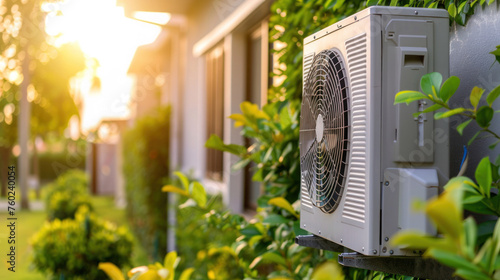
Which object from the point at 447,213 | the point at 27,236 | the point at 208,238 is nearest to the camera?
the point at 447,213

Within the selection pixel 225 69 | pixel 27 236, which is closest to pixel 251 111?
pixel 225 69

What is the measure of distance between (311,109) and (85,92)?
17310 mm

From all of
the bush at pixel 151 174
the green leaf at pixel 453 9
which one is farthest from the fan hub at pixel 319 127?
the bush at pixel 151 174

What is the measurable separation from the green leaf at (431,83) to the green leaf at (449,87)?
0.01m

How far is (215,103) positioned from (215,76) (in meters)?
0.30

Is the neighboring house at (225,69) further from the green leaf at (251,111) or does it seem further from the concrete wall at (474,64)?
the green leaf at (251,111)

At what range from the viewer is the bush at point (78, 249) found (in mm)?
4879

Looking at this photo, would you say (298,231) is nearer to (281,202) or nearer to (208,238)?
(281,202)

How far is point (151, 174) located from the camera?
873cm

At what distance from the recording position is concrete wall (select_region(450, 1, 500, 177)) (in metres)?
1.41

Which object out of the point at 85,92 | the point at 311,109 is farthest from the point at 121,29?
the point at 85,92

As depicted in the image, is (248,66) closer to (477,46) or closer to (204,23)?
(204,23)

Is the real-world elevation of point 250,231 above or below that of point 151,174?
above

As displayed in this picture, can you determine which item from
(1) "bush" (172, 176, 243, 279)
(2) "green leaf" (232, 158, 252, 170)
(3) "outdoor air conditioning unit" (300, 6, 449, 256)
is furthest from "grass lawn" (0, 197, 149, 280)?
(3) "outdoor air conditioning unit" (300, 6, 449, 256)
